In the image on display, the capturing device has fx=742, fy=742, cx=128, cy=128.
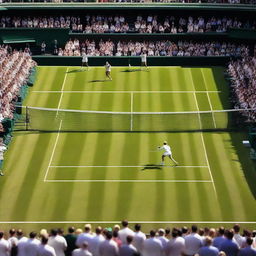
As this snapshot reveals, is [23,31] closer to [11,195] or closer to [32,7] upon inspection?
[32,7]

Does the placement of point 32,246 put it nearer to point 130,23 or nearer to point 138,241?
point 138,241

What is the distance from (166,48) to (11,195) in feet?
90.5

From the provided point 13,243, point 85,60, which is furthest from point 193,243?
point 85,60

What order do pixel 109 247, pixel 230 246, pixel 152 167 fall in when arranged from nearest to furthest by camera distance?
pixel 109 247
pixel 230 246
pixel 152 167

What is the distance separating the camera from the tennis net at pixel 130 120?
46.2 metres

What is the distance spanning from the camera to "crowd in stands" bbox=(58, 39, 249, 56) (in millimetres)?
60750

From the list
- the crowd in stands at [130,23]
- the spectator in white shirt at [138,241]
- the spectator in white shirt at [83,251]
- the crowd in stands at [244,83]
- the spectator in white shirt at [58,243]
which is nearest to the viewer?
the spectator in white shirt at [83,251]

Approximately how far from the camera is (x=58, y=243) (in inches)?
914

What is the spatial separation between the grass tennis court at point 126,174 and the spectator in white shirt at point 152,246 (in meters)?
10.8

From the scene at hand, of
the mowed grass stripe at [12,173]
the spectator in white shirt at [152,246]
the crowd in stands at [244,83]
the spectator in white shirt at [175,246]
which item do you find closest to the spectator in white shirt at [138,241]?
the spectator in white shirt at [152,246]

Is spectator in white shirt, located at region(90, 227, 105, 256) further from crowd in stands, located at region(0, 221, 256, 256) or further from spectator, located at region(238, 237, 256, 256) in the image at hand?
spectator, located at region(238, 237, 256, 256)

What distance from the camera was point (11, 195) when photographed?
122 feet

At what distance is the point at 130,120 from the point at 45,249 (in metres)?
25.2

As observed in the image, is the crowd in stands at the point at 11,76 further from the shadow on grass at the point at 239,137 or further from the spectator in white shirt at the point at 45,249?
the spectator in white shirt at the point at 45,249
